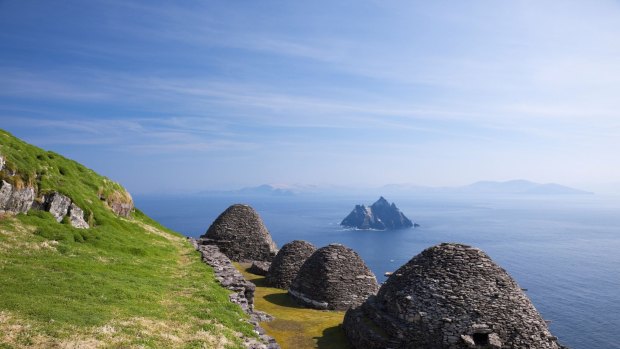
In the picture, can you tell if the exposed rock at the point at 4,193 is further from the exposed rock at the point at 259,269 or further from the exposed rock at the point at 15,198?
the exposed rock at the point at 259,269

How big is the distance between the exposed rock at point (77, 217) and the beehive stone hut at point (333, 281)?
56.3ft

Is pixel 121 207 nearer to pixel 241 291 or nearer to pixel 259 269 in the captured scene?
pixel 259 269

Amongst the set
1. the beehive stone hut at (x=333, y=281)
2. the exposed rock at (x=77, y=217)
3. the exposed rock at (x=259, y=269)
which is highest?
the exposed rock at (x=77, y=217)

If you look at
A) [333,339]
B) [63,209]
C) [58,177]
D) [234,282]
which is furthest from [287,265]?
[58,177]

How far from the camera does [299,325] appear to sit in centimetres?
2416

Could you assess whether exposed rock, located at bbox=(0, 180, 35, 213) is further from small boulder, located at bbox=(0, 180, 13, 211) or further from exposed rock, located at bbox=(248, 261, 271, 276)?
exposed rock, located at bbox=(248, 261, 271, 276)

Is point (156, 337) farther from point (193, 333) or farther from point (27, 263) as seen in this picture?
point (27, 263)

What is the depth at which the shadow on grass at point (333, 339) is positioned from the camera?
2125 centimetres

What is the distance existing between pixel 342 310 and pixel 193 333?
1480cm

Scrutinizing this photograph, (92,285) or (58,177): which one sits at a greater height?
(58,177)

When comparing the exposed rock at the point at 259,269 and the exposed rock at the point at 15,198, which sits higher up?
the exposed rock at the point at 15,198

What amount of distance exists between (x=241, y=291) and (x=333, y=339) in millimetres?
6603

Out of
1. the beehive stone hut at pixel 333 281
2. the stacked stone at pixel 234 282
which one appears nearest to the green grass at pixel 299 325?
the beehive stone hut at pixel 333 281

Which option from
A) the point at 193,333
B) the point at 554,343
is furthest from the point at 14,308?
the point at 554,343
